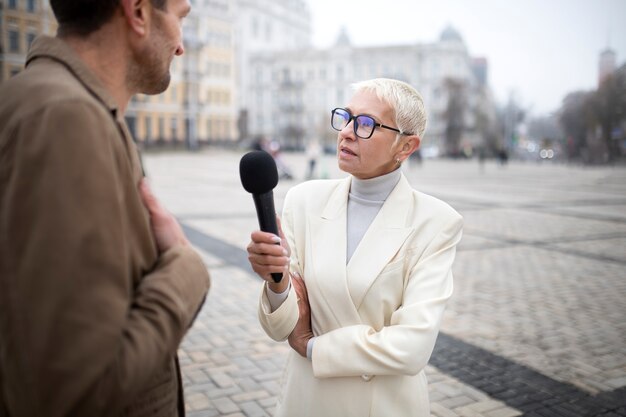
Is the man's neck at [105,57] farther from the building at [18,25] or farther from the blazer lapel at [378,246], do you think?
the building at [18,25]

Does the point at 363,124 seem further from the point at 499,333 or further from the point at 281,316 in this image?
the point at 499,333

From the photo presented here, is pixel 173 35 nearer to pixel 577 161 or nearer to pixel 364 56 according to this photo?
pixel 577 161

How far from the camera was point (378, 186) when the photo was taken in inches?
83.3

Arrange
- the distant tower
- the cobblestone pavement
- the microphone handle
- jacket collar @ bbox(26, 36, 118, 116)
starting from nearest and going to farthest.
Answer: jacket collar @ bbox(26, 36, 118, 116) → the microphone handle → the cobblestone pavement → the distant tower

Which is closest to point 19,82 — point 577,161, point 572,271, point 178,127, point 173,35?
point 173,35

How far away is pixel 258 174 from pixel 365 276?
0.58 m

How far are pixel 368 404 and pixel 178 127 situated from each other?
210ft

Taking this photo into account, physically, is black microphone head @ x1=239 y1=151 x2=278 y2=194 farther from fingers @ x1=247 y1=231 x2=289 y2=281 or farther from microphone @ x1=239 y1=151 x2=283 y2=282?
fingers @ x1=247 y1=231 x2=289 y2=281

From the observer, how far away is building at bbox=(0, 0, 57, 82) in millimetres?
46281

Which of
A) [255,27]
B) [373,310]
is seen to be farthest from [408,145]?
[255,27]

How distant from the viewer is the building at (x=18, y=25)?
46281 millimetres

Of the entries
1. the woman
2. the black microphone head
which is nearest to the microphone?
the black microphone head

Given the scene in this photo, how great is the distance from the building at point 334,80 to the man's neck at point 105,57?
68.7 meters

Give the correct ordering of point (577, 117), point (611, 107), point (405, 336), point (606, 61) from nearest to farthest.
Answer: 1. point (405, 336)
2. point (611, 107)
3. point (577, 117)
4. point (606, 61)
